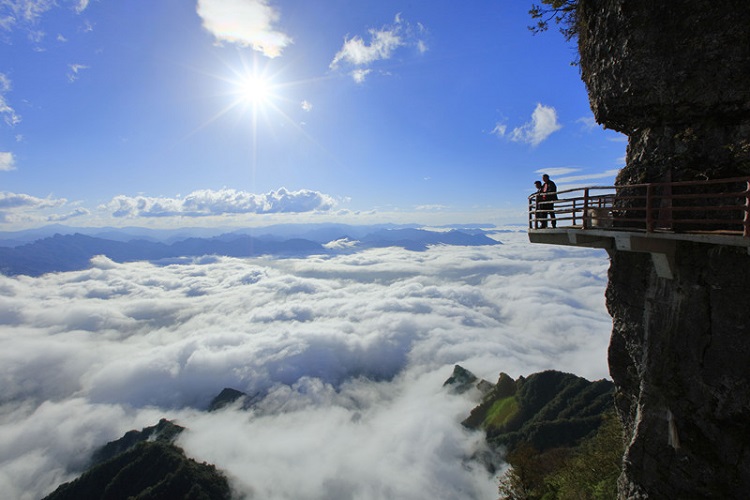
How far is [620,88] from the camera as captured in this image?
11.9 meters

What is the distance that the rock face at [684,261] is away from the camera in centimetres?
1009

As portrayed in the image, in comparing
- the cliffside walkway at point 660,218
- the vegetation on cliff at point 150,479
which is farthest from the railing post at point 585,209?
the vegetation on cliff at point 150,479

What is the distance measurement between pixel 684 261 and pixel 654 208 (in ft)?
7.82

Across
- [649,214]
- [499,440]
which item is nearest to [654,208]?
[649,214]

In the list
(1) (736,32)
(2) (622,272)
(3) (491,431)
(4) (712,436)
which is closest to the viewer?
(1) (736,32)

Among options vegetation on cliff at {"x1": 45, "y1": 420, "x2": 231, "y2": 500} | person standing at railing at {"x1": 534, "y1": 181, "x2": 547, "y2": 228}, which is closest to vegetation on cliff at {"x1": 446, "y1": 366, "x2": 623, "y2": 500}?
person standing at railing at {"x1": 534, "y1": 181, "x2": 547, "y2": 228}

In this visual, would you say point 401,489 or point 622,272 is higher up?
point 622,272

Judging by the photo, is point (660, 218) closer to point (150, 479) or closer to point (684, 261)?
point (684, 261)

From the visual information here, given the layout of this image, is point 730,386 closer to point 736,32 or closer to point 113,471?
point 736,32

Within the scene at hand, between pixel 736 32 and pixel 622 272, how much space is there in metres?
8.21

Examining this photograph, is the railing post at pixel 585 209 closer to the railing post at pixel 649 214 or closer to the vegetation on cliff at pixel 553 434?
the railing post at pixel 649 214

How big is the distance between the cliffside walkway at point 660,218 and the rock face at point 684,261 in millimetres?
577

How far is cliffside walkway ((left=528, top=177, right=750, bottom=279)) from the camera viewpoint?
8688 millimetres

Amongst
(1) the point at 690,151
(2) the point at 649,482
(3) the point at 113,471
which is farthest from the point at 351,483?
(1) the point at 690,151
